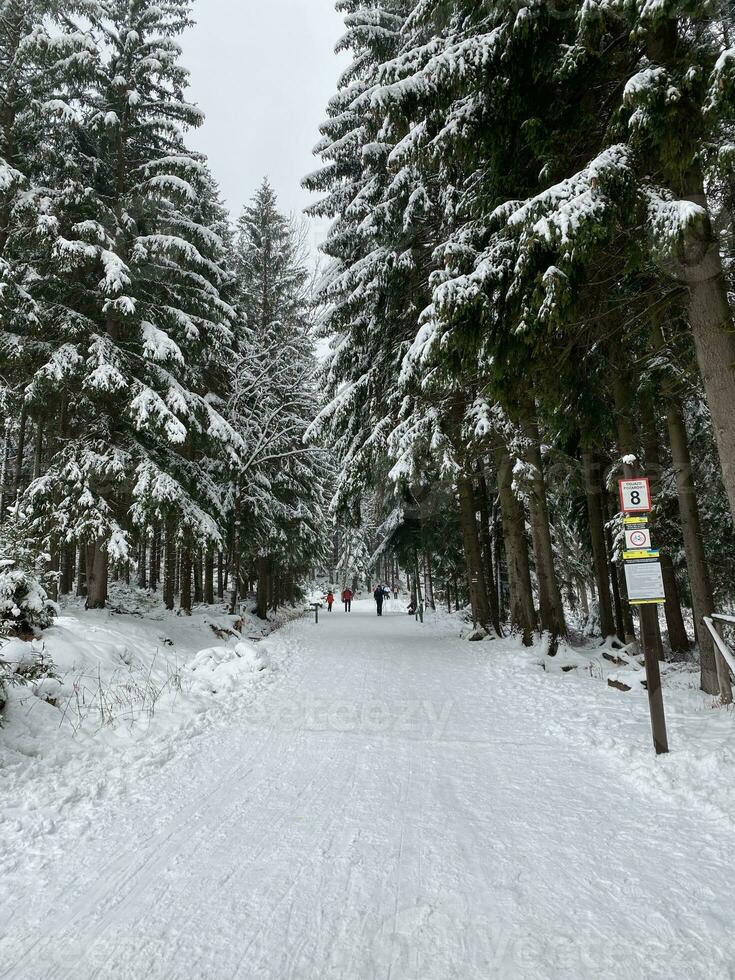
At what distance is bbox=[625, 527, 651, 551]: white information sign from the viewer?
5086 mm

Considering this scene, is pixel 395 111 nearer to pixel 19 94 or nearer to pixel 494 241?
pixel 494 241

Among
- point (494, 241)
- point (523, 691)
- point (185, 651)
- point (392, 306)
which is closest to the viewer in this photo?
point (494, 241)

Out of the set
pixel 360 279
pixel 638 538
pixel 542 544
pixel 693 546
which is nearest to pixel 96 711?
pixel 638 538

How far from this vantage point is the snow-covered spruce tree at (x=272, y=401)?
18297 millimetres

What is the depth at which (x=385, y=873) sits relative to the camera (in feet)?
10.0

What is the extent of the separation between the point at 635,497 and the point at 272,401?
16344 mm

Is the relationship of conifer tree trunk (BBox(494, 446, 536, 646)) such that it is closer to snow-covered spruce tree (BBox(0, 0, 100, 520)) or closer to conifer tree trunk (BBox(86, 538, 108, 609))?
conifer tree trunk (BBox(86, 538, 108, 609))

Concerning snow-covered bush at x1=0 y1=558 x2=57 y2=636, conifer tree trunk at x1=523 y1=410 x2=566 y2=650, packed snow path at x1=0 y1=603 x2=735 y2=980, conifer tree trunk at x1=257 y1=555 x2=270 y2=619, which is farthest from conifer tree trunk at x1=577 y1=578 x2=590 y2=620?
snow-covered bush at x1=0 y1=558 x2=57 y2=636

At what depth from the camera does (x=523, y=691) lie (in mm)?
7875

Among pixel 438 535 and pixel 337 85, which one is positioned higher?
pixel 337 85

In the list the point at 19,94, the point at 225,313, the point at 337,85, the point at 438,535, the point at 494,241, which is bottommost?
the point at 438,535

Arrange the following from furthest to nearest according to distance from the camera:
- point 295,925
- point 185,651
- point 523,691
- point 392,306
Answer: point 392,306
point 185,651
point 523,691
point 295,925

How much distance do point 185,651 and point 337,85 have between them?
16.0 metres

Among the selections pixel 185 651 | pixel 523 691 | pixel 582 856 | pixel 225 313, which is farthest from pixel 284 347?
pixel 582 856
